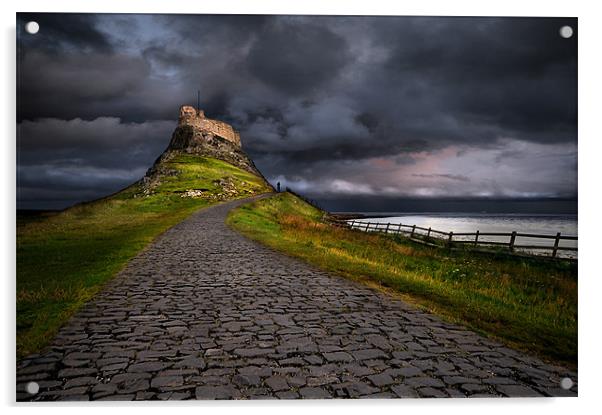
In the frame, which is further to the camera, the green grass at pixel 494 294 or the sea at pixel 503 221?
the sea at pixel 503 221

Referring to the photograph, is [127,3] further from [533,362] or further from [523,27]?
[533,362]

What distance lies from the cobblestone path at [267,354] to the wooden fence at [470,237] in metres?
3.22

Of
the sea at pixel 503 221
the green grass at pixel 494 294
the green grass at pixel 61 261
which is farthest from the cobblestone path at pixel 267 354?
the sea at pixel 503 221

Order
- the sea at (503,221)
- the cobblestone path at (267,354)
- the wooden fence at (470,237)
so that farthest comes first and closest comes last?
1. the wooden fence at (470,237)
2. the sea at (503,221)
3. the cobblestone path at (267,354)

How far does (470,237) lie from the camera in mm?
17625

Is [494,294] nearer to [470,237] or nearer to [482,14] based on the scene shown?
[482,14]

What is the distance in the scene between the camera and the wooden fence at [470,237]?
8906 mm

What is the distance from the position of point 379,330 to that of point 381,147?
140 inches

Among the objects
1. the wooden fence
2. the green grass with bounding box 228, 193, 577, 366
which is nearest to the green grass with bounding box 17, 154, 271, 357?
the green grass with bounding box 228, 193, 577, 366

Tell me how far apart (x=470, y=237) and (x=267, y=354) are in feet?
49.7

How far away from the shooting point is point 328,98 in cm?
752

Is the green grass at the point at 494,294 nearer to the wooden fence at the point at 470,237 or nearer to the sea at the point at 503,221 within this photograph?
the wooden fence at the point at 470,237

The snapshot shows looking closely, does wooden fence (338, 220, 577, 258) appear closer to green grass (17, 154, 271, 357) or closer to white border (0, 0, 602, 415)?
white border (0, 0, 602, 415)
